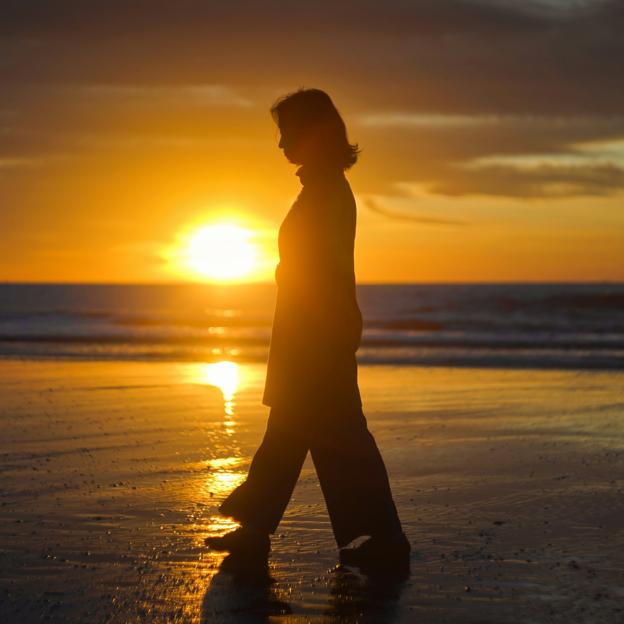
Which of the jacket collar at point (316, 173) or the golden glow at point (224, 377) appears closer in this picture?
the jacket collar at point (316, 173)

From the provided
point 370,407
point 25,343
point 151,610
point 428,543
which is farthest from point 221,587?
point 25,343

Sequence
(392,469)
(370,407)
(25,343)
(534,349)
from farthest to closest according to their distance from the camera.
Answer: (25,343)
(534,349)
(370,407)
(392,469)

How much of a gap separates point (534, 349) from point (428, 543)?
16906 millimetres

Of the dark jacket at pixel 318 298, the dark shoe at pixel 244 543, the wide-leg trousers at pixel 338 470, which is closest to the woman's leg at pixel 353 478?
the wide-leg trousers at pixel 338 470

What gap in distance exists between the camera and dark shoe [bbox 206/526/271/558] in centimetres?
446

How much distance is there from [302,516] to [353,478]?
0.90 metres

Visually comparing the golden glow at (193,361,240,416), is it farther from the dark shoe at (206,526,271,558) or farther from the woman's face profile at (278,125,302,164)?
the woman's face profile at (278,125,302,164)

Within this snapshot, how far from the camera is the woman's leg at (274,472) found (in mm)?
4633

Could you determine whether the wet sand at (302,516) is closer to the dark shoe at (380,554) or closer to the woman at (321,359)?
the dark shoe at (380,554)

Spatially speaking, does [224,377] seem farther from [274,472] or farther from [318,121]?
[318,121]

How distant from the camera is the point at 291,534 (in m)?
5.00

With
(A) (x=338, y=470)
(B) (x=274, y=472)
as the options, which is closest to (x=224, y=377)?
(B) (x=274, y=472)

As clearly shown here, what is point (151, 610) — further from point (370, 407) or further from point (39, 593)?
point (370, 407)

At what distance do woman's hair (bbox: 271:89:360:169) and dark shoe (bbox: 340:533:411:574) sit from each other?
72.3 inches
